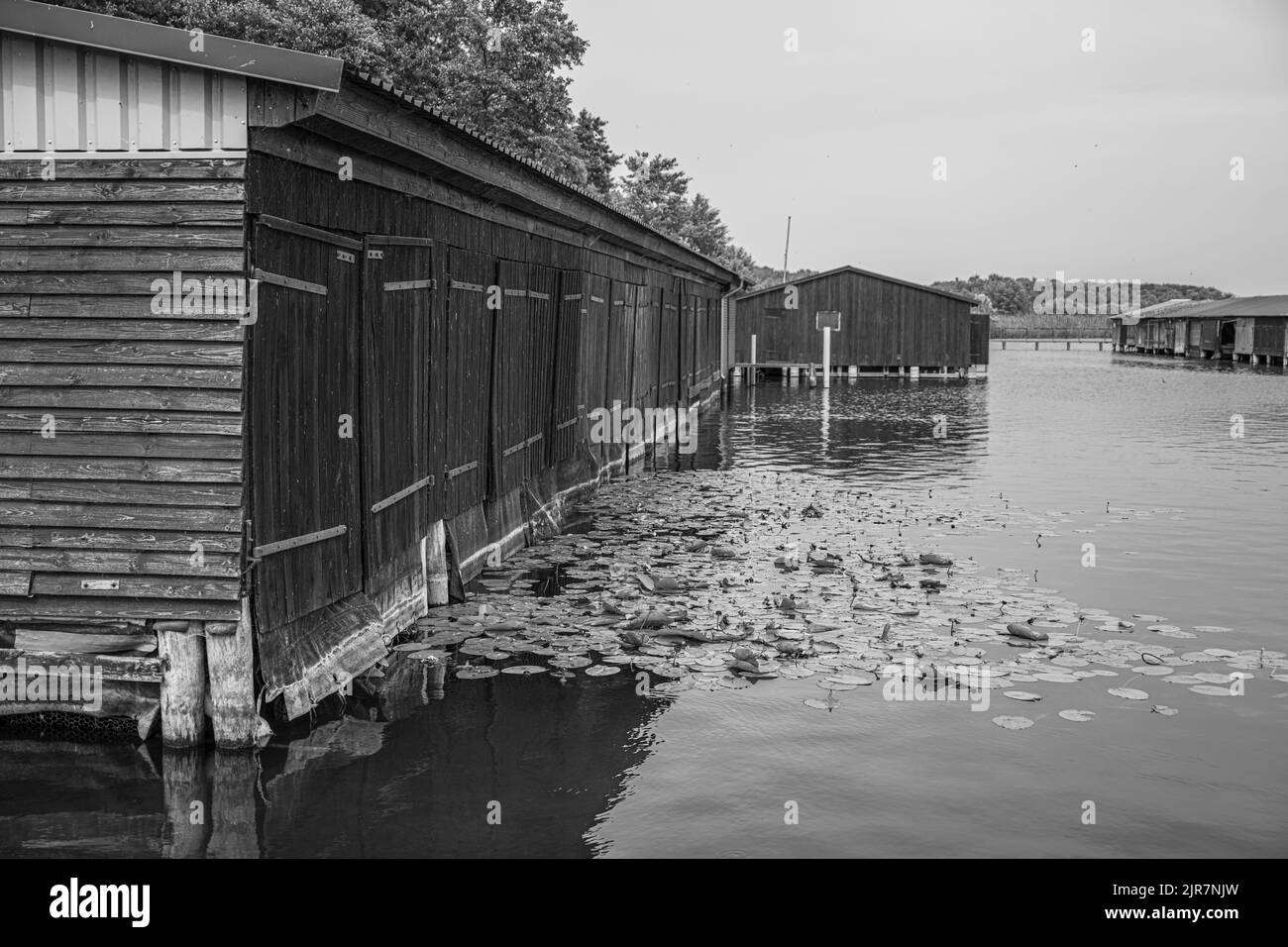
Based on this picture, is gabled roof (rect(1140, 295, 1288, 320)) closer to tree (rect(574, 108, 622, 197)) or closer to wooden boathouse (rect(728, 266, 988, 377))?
wooden boathouse (rect(728, 266, 988, 377))

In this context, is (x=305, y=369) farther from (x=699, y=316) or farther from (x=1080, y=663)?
(x=699, y=316)

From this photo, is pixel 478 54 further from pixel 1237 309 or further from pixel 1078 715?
pixel 1237 309

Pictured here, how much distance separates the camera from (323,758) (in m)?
7.02

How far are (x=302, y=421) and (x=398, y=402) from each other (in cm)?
184

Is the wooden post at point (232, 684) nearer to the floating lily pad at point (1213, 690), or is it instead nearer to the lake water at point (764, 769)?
the lake water at point (764, 769)

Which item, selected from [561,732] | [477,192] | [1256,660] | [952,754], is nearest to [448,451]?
[477,192]

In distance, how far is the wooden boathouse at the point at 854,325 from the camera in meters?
53.8

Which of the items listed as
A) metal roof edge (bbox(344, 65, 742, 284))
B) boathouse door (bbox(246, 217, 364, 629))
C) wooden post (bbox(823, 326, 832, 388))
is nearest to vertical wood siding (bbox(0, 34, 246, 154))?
boathouse door (bbox(246, 217, 364, 629))

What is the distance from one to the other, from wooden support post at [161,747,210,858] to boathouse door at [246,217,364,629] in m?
0.83

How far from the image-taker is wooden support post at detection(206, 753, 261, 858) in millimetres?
5848

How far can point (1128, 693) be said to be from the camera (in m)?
8.39
